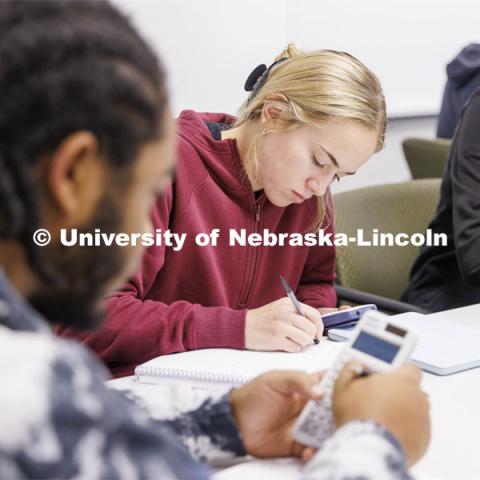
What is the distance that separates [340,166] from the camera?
1532 mm

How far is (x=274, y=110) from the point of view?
1.55m

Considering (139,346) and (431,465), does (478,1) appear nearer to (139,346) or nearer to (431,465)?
(139,346)

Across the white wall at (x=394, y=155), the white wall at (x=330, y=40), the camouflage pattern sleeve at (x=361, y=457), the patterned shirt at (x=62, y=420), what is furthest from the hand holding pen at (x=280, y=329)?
the white wall at (x=394, y=155)

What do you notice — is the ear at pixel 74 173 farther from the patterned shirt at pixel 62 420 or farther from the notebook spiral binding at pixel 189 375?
the notebook spiral binding at pixel 189 375

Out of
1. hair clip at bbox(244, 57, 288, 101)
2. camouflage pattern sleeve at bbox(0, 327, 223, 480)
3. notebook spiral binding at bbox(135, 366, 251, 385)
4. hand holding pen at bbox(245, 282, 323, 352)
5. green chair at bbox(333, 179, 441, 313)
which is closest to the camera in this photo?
camouflage pattern sleeve at bbox(0, 327, 223, 480)

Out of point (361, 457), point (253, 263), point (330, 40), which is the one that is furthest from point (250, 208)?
point (330, 40)

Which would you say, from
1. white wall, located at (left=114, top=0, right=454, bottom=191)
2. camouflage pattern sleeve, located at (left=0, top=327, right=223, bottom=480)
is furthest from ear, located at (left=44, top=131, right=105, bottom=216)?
white wall, located at (left=114, top=0, right=454, bottom=191)

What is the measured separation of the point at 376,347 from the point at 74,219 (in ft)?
1.39

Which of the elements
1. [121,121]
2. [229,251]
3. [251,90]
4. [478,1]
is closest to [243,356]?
[229,251]

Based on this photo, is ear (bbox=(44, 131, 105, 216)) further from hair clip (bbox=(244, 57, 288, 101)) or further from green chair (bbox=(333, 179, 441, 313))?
green chair (bbox=(333, 179, 441, 313))

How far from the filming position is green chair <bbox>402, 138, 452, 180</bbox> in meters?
2.98

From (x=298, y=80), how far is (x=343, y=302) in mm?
705

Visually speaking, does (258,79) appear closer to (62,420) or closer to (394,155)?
(62,420)

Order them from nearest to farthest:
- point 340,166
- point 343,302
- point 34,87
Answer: point 34,87
point 340,166
point 343,302
